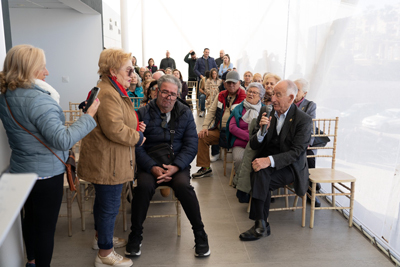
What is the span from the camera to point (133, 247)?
260 centimetres

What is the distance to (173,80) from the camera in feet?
9.20

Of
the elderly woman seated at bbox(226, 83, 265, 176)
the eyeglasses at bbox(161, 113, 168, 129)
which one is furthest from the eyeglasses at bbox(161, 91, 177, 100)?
the elderly woman seated at bbox(226, 83, 265, 176)

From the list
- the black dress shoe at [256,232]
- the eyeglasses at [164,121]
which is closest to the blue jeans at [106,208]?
the eyeglasses at [164,121]

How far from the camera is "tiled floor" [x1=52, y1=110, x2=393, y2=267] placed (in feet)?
8.42

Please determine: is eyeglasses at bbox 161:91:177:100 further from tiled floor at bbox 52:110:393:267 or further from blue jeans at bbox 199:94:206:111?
blue jeans at bbox 199:94:206:111

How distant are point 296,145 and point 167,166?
3.77 ft

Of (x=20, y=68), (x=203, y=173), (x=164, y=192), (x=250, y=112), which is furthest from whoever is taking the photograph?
(x=203, y=173)

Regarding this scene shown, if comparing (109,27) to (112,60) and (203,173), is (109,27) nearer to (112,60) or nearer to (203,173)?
(203,173)

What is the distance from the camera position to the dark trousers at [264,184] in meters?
2.91

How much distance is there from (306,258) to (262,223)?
46cm

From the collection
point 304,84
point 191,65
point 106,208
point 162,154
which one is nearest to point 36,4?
point 191,65

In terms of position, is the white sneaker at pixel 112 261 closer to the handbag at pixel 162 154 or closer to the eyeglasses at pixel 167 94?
the handbag at pixel 162 154

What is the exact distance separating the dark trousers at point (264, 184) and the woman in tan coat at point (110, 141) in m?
1.15

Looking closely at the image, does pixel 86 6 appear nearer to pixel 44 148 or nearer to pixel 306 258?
pixel 44 148
